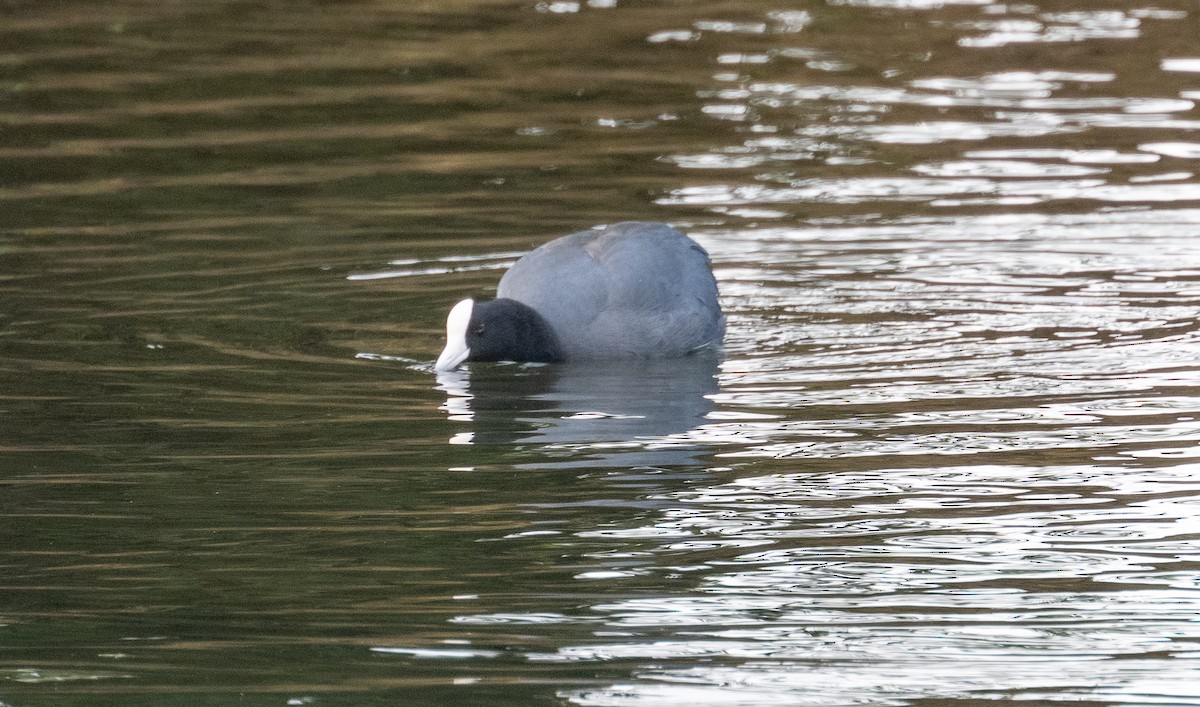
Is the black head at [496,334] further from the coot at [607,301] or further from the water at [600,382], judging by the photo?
the water at [600,382]

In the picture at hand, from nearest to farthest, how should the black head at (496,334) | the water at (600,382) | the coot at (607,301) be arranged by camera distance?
the water at (600,382) < the black head at (496,334) < the coot at (607,301)

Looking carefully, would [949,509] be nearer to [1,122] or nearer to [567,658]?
[567,658]

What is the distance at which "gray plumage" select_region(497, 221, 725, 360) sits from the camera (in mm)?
7105

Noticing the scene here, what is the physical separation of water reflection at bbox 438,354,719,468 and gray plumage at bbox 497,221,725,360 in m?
0.08

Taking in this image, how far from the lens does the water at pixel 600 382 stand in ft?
14.3

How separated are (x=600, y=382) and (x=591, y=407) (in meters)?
0.41

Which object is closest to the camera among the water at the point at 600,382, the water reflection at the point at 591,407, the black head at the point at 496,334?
the water at the point at 600,382

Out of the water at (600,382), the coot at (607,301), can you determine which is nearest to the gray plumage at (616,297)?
the coot at (607,301)

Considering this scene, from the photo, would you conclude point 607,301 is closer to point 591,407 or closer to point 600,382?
point 600,382

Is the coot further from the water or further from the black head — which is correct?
the water

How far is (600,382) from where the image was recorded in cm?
685

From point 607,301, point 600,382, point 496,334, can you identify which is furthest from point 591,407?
point 607,301

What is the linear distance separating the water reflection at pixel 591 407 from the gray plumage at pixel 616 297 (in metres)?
0.08

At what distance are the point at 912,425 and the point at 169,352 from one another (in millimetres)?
2731
